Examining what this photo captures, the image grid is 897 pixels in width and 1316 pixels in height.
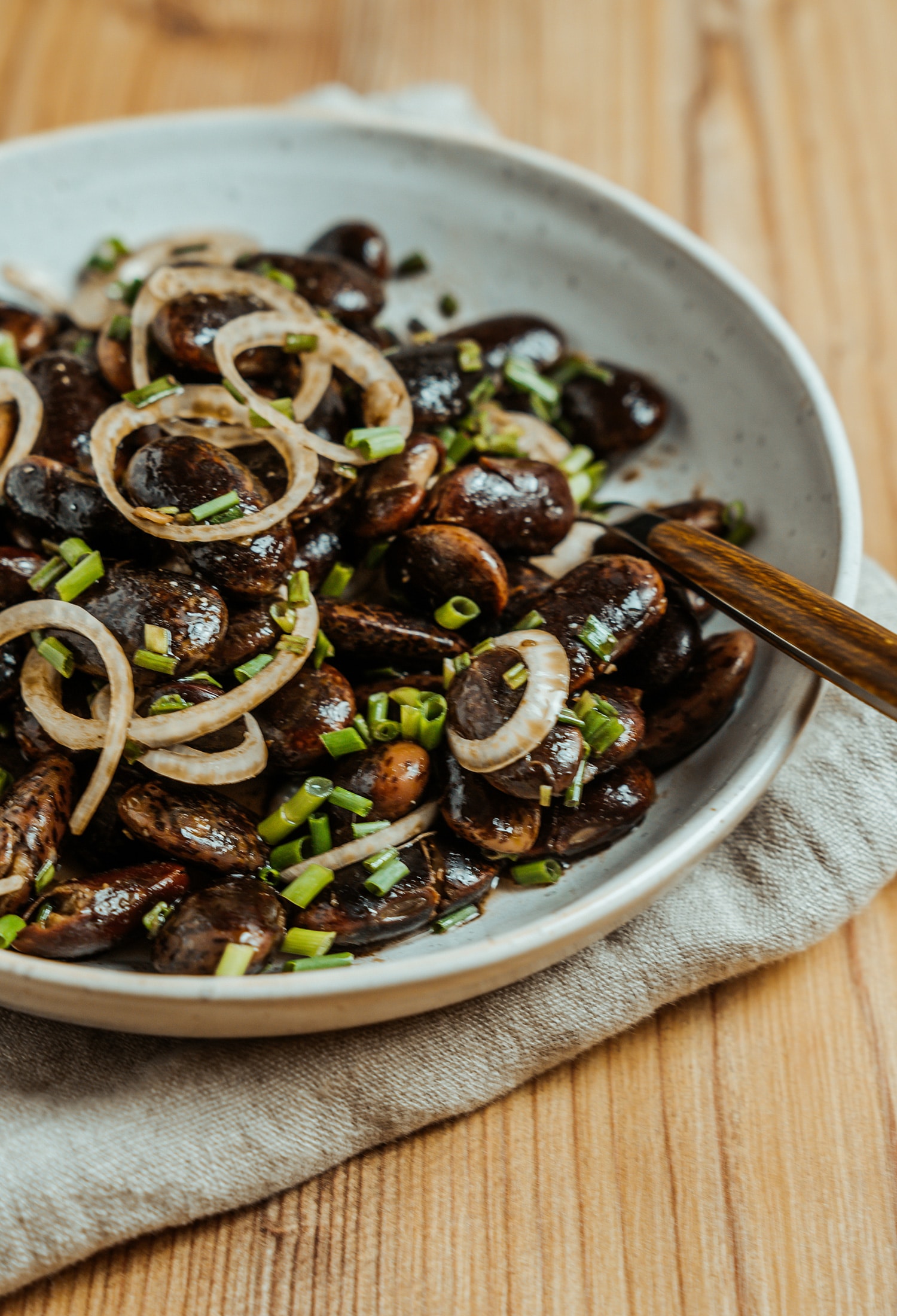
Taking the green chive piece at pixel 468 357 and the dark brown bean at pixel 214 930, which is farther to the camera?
the green chive piece at pixel 468 357

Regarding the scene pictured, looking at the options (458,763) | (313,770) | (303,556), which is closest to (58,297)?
(303,556)

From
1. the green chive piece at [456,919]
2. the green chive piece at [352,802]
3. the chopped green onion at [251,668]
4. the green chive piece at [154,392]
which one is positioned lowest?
the green chive piece at [456,919]

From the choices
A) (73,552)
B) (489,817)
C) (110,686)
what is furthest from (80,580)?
(489,817)

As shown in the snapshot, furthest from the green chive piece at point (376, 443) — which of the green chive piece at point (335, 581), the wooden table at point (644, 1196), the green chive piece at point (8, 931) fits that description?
the wooden table at point (644, 1196)

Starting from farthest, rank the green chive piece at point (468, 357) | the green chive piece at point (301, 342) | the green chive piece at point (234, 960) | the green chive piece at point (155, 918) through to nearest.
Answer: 1. the green chive piece at point (468, 357)
2. the green chive piece at point (301, 342)
3. the green chive piece at point (155, 918)
4. the green chive piece at point (234, 960)

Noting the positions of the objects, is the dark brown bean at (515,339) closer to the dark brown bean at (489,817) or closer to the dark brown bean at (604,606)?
the dark brown bean at (604,606)

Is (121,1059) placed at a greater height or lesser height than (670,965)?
lesser

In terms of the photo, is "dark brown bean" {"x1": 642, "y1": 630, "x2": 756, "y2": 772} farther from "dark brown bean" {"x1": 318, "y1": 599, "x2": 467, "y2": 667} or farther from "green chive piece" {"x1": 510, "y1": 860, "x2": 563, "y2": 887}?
"dark brown bean" {"x1": 318, "y1": 599, "x2": 467, "y2": 667}

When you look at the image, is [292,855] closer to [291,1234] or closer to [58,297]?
[291,1234]
